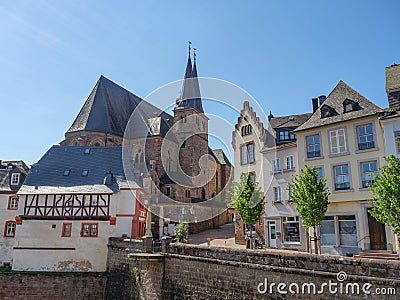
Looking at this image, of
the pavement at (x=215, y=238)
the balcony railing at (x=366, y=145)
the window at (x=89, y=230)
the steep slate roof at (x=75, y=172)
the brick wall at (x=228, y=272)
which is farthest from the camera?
the pavement at (x=215, y=238)

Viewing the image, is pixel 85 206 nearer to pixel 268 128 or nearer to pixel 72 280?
pixel 72 280

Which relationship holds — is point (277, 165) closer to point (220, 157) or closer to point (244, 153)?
point (244, 153)

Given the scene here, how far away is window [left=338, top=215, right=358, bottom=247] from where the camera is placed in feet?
59.0

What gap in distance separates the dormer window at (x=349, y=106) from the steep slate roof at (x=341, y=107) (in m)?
0.21

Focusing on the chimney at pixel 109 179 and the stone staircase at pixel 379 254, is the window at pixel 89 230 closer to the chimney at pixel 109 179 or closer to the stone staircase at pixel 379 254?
the chimney at pixel 109 179

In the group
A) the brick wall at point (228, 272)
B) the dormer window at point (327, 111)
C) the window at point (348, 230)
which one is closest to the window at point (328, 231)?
the window at point (348, 230)

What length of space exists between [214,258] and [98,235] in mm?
10470

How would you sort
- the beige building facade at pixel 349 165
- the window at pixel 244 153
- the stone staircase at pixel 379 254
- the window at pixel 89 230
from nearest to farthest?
the stone staircase at pixel 379 254 < the beige building facade at pixel 349 165 < the window at pixel 89 230 < the window at pixel 244 153

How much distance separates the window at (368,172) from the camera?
1773 centimetres

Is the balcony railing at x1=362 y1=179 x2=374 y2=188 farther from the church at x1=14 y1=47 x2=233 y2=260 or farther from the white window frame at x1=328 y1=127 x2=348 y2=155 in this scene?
the church at x1=14 y1=47 x2=233 y2=260

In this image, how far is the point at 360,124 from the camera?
18484 mm

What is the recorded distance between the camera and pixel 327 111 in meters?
20.3

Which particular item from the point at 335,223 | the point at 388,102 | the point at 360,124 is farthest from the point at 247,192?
the point at 388,102

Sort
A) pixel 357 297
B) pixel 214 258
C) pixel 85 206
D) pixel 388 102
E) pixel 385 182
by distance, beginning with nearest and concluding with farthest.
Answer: pixel 357 297
pixel 214 258
pixel 385 182
pixel 388 102
pixel 85 206
